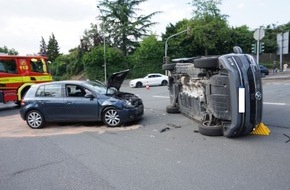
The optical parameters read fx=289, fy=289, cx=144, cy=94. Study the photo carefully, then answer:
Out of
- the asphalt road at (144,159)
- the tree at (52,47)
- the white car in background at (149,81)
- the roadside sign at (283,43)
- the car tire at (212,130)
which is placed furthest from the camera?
the tree at (52,47)

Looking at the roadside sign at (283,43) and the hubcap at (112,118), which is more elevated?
the roadside sign at (283,43)

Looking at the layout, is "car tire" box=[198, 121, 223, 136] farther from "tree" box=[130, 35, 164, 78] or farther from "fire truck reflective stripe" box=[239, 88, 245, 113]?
"tree" box=[130, 35, 164, 78]

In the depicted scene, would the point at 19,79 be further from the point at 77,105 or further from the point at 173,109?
the point at 173,109

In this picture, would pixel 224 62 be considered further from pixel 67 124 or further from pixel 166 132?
pixel 67 124

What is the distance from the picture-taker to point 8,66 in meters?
14.7

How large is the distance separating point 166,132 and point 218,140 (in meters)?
1.63

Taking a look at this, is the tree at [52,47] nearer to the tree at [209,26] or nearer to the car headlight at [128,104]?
the tree at [209,26]

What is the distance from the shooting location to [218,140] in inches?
265

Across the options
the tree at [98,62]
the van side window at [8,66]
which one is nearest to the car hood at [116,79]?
the van side window at [8,66]

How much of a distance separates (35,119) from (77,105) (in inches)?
60.6

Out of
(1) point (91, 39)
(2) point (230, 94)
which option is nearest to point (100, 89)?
(2) point (230, 94)

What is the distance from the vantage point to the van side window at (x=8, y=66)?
14500 millimetres

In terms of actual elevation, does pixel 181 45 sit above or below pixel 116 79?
above

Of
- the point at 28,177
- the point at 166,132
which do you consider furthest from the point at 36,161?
the point at 166,132
